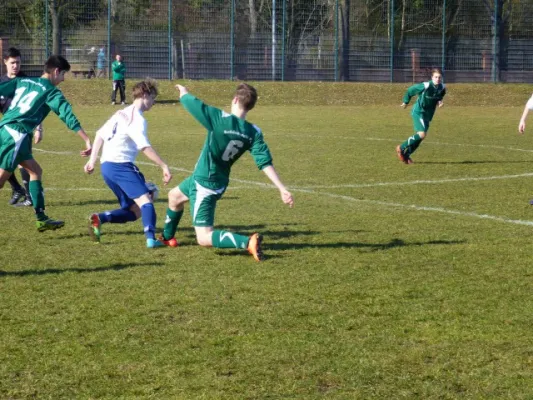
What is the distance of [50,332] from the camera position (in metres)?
6.15

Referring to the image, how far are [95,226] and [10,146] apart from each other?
149cm

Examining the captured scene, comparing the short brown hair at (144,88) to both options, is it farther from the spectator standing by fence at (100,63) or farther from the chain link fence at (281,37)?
the spectator standing by fence at (100,63)

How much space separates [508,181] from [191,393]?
10.6 metres

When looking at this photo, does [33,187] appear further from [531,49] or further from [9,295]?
[531,49]

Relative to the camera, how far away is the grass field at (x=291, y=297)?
526 centimetres

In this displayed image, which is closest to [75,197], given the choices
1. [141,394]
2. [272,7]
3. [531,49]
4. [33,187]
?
[33,187]

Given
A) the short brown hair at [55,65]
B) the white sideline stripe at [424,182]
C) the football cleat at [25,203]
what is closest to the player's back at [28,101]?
the short brown hair at [55,65]

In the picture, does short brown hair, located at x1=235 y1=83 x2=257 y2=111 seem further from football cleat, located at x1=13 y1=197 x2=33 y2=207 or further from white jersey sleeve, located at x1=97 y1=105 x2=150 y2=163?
football cleat, located at x1=13 y1=197 x2=33 y2=207

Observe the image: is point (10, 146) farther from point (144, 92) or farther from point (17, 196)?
point (17, 196)

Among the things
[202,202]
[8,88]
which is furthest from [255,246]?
[8,88]

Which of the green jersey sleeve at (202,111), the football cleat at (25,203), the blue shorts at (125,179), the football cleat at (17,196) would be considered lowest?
the football cleat at (25,203)

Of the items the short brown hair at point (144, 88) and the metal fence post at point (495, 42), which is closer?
the short brown hair at point (144, 88)

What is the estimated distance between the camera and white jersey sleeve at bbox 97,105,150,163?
9.10 m

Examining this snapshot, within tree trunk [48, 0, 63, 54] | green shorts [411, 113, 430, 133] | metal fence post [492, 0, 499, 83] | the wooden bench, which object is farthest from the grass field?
metal fence post [492, 0, 499, 83]
